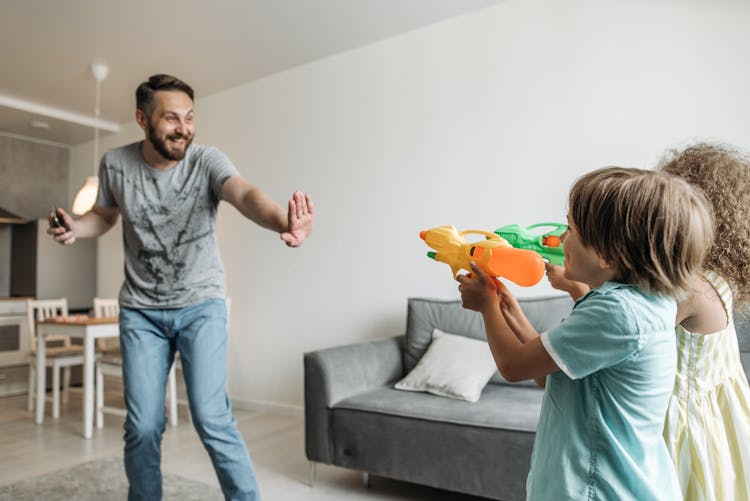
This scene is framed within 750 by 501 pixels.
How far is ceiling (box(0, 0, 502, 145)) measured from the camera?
3.01 m

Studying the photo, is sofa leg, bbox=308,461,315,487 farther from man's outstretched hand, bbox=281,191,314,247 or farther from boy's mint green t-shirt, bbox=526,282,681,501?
boy's mint green t-shirt, bbox=526,282,681,501

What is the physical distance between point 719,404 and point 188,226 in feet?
4.91

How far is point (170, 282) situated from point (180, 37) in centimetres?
212

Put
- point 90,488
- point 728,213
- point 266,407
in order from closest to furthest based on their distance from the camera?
point 728,213 → point 90,488 → point 266,407

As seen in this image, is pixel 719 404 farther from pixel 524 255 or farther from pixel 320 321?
pixel 320 321

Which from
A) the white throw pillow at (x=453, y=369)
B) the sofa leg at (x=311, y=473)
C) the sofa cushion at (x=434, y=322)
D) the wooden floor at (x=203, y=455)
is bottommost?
the wooden floor at (x=203, y=455)

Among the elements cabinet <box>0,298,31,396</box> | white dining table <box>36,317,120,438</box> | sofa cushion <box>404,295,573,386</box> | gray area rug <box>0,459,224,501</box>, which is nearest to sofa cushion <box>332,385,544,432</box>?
sofa cushion <box>404,295,573,386</box>

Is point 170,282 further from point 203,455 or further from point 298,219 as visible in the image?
point 203,455

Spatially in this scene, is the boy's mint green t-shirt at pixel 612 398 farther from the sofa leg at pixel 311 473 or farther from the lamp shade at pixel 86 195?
the lamp shade at pixel 86 195

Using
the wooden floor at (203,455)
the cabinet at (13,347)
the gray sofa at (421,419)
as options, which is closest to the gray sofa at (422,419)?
the gray sofa at (421,419)

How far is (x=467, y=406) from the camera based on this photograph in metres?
2.21

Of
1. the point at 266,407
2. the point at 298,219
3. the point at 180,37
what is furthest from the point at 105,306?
the point at 298,219

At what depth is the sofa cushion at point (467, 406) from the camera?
2.04 meters

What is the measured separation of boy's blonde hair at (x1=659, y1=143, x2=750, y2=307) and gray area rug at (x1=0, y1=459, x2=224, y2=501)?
1.99m
